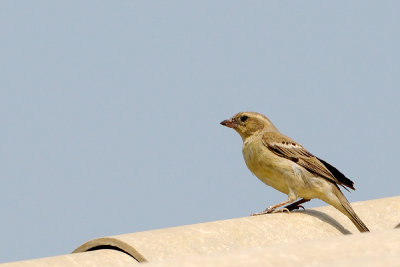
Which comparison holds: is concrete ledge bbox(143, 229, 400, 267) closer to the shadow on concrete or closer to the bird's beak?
the shadow on concrete

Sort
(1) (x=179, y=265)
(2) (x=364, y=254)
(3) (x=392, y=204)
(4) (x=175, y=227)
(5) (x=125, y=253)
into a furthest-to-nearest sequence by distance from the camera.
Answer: (3) (x=392, y=204) → (4) (x=175, y=227) → (5) (x=125, y=253) → (2) (x=364, y=254) → (1) (x=179, y=265)

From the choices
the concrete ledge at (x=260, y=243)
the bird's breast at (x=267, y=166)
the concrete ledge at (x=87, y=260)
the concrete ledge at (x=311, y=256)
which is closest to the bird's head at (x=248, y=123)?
the bird's breast at (x=267, y=166)

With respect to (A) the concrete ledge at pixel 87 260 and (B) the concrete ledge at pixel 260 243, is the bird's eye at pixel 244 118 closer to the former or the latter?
(B) the concrete ledge at pixel 260 243

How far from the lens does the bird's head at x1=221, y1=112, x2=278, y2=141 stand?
850 centimetres

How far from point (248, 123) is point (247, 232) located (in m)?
3.10

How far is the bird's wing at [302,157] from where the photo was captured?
25.2 feet

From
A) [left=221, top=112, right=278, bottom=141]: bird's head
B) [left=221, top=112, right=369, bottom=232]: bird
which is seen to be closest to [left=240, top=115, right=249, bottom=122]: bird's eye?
[left=221, top=112, right=278, bottom=141]: bird's head

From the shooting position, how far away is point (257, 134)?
8383 millimetres

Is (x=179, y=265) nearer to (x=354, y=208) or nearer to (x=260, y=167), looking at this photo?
(x=354, y=208)

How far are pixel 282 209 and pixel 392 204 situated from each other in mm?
887

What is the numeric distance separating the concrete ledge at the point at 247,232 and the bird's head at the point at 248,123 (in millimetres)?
1518

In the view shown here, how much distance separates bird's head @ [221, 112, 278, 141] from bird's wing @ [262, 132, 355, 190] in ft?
0.90

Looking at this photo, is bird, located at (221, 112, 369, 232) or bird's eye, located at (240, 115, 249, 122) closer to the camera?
bird, located at (221, 112, 369, 232)

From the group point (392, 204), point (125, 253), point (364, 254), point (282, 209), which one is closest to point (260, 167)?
point (282, 209)
